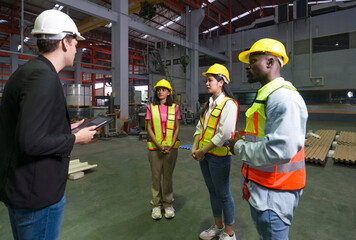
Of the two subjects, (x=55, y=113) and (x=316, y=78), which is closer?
(x=55, y=113)

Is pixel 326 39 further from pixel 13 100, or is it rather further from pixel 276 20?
pixel 13 100

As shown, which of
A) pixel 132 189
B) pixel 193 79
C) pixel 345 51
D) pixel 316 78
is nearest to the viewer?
pixel 132 189

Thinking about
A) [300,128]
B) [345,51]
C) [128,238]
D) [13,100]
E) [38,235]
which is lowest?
[128,238]

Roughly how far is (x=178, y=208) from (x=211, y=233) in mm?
794

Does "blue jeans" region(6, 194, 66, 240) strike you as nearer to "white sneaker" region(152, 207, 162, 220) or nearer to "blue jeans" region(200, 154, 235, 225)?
"blue jeans" region(200, 154, 235, 225)

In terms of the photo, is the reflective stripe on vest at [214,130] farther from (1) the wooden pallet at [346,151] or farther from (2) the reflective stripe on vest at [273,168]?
(1) the wooden pallet at [346,151]

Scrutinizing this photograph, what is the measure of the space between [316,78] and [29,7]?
64.0 ft

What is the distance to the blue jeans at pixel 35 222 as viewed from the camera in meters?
1.04

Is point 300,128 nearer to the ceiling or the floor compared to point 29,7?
nearer to the floor

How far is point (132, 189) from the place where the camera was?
367 cm

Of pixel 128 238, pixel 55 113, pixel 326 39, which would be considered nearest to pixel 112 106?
pixel 128 238

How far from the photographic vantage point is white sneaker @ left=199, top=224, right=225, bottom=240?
227cm

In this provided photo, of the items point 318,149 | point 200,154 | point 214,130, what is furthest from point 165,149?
point 318,149

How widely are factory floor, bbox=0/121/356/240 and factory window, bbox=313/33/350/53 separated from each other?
12.8 meters
